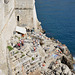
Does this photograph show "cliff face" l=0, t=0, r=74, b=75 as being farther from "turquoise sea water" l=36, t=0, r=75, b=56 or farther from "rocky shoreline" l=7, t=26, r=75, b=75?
"turquoise sea water" l=36, t=0, r=75, b=56

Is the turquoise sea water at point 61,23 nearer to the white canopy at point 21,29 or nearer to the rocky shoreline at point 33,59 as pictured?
the rocky shoreline at point 33,59

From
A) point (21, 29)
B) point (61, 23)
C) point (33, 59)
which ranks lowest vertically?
point (33, 59)

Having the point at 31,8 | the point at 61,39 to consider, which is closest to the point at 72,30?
the point at 61,39

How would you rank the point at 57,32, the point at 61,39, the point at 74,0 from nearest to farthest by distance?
1. the point at 61,39
2. the point at 57,32
3. the point at 74,0

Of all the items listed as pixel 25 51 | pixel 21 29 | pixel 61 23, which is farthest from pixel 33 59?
pixel 61 23

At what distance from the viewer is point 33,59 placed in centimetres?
2256

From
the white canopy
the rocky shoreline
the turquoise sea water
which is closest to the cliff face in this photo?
the rocky shoreline

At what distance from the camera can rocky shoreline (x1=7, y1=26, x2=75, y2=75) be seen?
20422mm

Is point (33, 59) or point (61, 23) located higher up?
point (61, 23)

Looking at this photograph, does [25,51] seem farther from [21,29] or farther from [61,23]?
[61,23]

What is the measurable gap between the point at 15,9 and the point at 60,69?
12.8 meters

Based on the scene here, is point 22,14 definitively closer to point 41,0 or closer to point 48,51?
point 48,51

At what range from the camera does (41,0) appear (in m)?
90.2

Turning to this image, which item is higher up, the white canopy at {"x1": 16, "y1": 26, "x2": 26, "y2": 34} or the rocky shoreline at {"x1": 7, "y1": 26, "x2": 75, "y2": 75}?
the white canopy at {"x1": 16, "y1": 26, "x2": 26, "y2": 34}
